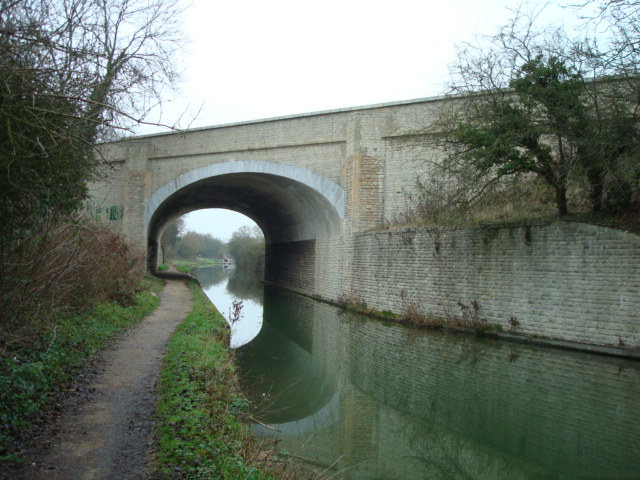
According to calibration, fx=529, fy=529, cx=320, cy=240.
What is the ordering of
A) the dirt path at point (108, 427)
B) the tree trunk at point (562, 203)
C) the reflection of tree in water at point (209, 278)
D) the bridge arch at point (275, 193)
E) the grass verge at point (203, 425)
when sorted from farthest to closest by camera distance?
the reflection of tree in water at point (209, 278) < the bridge arch at point (275, 193) < the tree trunk at point (562, 203) < the grass verge at point (203, 425) < the dirt path at point (108, 427)

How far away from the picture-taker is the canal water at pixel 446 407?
5.09 m

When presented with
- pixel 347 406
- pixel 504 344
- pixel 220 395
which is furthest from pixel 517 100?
pixel 220 395

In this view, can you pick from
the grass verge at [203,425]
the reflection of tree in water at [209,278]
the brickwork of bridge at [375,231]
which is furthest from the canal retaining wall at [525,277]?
the reflection of tree in water at [209,278]

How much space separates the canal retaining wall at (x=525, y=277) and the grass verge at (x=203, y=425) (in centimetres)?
612

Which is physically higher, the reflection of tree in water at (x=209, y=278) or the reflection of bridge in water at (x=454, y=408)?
the reflection of tree in water at (x=209, y=278)

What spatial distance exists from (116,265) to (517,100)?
28.5 feet

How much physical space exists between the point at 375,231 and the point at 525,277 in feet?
16.2

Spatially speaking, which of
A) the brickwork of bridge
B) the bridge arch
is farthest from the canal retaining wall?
the bridge arch

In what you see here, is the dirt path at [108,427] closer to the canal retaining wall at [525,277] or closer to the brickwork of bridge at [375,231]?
the brickwork of bridge at [375,231]

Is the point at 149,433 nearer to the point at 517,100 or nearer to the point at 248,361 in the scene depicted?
the point at 248,361

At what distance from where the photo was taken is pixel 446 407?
673 cm

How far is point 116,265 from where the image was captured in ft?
36.3

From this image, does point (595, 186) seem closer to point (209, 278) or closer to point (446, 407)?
point (446, 407)

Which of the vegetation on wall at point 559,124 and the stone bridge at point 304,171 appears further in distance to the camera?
the stone bridge at point 304,171
